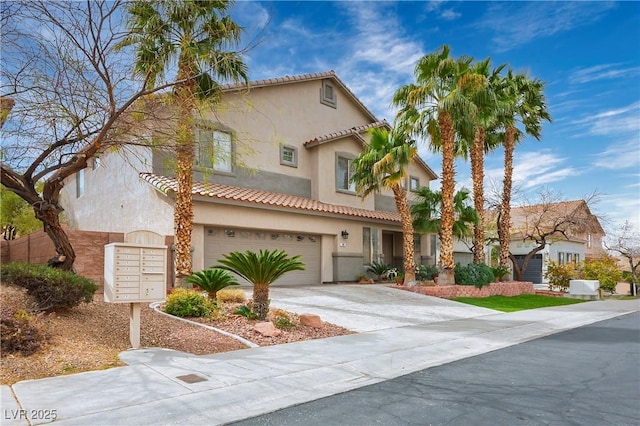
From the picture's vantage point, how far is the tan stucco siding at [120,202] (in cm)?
1689

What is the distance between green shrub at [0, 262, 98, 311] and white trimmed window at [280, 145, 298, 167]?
13244mm

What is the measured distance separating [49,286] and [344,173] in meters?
16.9

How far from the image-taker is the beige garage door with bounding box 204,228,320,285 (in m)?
17.7

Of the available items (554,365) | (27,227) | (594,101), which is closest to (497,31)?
(594,101)

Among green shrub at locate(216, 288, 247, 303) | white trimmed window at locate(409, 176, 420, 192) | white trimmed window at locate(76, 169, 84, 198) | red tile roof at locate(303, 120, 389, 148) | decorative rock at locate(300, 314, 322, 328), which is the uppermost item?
red tile roof at locate(303, 120, 389, 148)

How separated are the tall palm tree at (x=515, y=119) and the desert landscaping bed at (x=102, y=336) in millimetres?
17434

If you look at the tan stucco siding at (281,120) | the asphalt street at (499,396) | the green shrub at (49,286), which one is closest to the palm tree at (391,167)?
the tan stucco siding at (281,120)

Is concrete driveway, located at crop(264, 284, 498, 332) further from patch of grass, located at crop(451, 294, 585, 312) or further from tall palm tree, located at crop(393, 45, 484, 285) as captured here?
tall palm tree, located at crop(393, 45, 484, 285)

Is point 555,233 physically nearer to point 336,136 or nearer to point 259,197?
point 336,136

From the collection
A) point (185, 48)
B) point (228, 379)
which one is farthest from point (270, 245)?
point (228, 379)

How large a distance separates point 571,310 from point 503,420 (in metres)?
15.3

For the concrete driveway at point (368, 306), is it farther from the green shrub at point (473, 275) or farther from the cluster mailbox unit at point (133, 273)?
the cluster mailbox unit at point (133, 273)

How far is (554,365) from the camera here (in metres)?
8.34

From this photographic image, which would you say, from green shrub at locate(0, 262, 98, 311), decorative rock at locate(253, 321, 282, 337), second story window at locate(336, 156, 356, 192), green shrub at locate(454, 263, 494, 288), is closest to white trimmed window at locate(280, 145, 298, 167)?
second story window at locate(336, 156, 356, 192)
